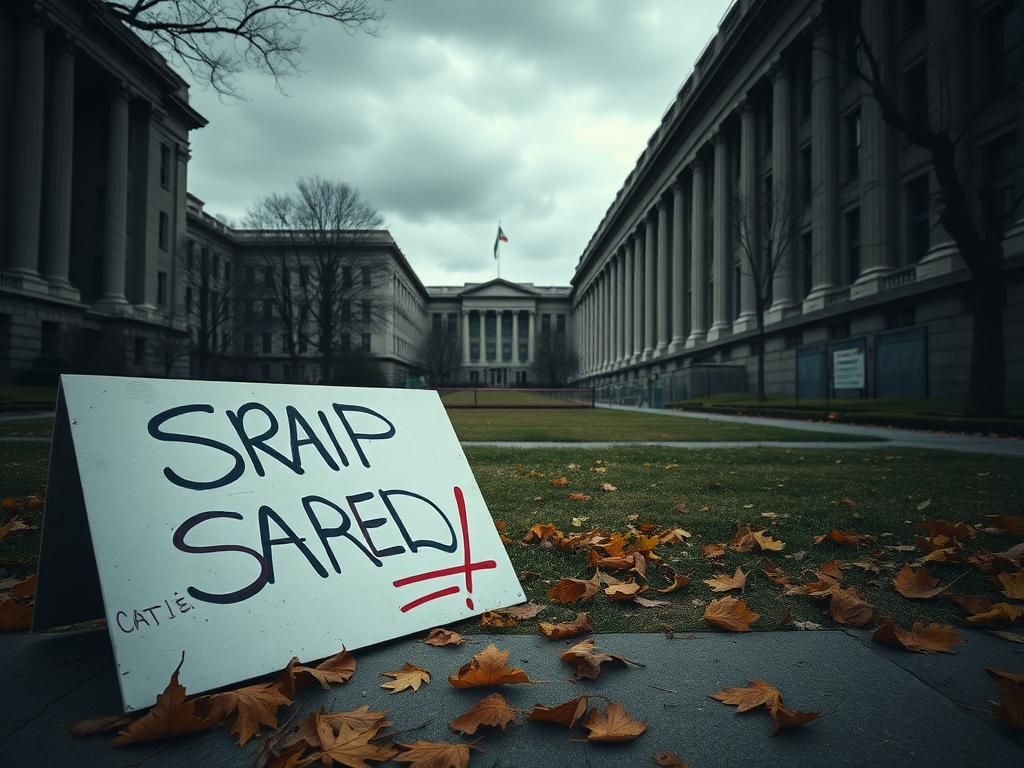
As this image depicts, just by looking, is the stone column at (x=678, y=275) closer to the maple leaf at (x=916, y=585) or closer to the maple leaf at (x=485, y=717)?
the maple leaf at (x=916, y=585)

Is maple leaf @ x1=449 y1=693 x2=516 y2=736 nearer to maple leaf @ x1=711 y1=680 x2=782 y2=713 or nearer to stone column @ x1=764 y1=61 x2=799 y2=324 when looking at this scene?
maple leaf @ x1=711 y1=680 x2=782 y2=713

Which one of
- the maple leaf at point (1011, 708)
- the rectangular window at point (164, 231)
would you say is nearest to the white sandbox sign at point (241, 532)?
the maple leaf at point (1011, 708)

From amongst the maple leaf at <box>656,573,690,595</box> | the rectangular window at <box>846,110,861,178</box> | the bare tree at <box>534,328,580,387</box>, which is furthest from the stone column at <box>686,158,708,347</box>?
the bare tree at <box>534,328,580,387</box>

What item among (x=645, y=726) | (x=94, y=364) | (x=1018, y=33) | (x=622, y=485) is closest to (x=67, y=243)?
(x=94, y=364)

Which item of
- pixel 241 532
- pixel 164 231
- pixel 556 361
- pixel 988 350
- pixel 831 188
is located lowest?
pixel 241 532

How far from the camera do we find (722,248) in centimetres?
3678

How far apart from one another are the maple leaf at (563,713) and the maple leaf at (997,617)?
5.30 feet

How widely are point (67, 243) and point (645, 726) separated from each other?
40.9m

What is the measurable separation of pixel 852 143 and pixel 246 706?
32.4 m

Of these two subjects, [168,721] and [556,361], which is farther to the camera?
[556,361]

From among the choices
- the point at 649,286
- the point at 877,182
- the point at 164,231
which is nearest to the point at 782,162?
the point at 877,182

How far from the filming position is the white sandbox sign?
1597mm

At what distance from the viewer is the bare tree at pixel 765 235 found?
25.8 meters

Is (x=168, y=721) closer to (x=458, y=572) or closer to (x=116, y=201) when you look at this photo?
(x=458, y=572)
